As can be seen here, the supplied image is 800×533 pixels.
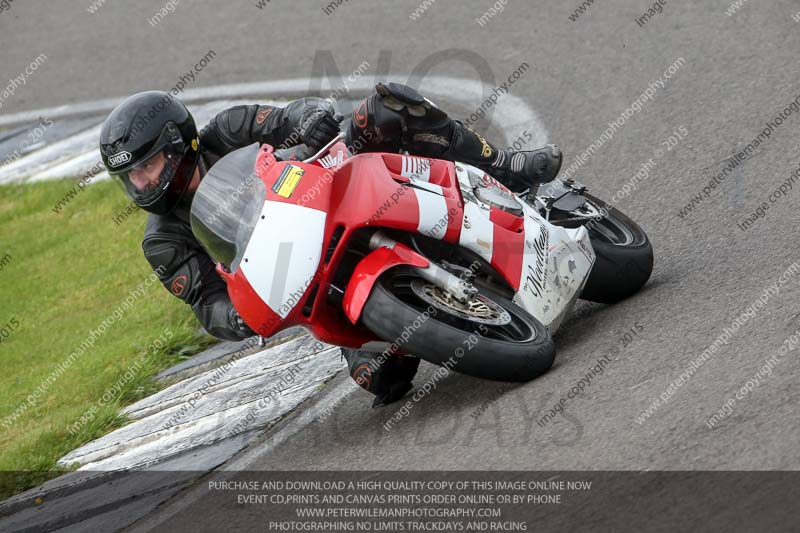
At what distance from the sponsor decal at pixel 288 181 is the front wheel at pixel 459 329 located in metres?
0.54

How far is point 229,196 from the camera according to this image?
16.1 feet

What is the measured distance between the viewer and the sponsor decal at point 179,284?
5.75 metres

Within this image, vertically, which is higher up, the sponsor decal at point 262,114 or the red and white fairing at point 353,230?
the red and white fairing at point 353,230

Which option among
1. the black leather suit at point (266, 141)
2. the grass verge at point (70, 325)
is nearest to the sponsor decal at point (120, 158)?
the black leather suit at point (266, 141)

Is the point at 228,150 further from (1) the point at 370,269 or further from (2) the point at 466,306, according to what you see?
(2) the point at 466,306

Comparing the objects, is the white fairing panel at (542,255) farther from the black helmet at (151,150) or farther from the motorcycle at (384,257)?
the black helmet at (151,150)

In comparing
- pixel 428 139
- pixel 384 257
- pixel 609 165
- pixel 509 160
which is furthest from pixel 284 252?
pixel 609 165

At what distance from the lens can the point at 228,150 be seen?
6129mm

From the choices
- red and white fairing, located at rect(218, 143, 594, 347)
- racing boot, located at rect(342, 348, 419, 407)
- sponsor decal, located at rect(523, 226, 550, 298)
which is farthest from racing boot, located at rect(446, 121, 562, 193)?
racing boot, located at rect(342, 348, 419, 407)

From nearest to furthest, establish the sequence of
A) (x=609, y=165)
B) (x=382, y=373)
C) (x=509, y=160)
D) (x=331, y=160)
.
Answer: (x=331, y=160), (x=382, y=373), (x=509, y=160), (x=609, y=165)

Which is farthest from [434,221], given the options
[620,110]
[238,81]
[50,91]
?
[50,91]

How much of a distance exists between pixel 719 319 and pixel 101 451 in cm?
353

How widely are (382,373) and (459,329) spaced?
3.01 feet

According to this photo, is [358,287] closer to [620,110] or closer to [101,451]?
[101,451]
